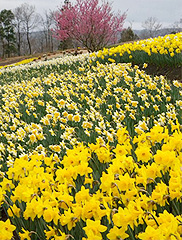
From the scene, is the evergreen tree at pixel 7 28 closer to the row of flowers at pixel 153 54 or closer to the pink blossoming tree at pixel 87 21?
the pink blossoming tree at pixel 87 21

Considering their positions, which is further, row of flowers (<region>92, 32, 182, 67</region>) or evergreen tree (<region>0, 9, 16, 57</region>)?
evergreen tree (<region>0, 9, 16, 57</region>)

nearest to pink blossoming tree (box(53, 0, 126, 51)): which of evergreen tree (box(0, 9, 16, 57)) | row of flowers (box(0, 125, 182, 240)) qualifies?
row of flowers (box(0, 125, 182, 240))

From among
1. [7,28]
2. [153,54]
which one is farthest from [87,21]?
[7,28]

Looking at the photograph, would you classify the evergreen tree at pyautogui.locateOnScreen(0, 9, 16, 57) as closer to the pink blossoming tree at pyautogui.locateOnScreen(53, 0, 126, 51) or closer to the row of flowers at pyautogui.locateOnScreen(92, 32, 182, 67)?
the pink blossoming tree at pyautogui.locateOnScreen(53, 0, 126, 51)

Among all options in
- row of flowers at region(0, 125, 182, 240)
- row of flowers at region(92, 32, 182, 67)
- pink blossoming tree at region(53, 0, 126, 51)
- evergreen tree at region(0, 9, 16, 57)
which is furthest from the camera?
evergreen tree at region(0, 9, 16, 57)

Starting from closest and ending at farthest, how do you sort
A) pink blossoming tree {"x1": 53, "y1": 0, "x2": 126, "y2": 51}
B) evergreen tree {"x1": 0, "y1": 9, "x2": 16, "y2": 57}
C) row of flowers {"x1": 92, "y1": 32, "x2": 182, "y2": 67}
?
1. row of flowers {"x1": 92, "y1": 32, "x2": 182, "y2": 67}
2. pink blossoming tree {"x1": 53, "y1": 0, "x2": 126, "y2": 51}
3. evergreen tree {"x1": 0, "y1": 9, "x2": 16, "y2": 57}

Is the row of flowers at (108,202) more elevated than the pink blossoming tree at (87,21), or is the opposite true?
the pink blossoming tree at (87,21)

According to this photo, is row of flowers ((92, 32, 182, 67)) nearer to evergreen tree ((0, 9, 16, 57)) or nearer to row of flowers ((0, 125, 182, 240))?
row of flowers ((0, 125, 182, 240))

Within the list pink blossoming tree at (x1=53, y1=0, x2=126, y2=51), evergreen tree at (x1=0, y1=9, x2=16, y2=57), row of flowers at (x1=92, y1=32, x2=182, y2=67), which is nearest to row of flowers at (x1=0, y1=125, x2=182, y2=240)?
row of flowers at (x1=92, y1=32, x2=182, y2=67)

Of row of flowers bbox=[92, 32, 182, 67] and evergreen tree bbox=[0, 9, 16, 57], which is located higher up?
evergreen tree bbox=[0, 9, 16, 57]

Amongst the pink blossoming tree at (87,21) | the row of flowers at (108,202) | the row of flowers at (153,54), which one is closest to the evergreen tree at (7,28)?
the pink blossoming tree at (87,21)

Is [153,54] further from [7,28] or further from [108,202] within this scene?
[7,28]

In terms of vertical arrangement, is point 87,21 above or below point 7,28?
→ below

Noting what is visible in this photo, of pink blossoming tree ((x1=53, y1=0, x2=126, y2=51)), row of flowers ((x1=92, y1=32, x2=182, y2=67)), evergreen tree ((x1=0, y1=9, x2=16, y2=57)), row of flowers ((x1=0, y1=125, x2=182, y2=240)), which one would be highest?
evergreen tree ((x1=0, y1=9, x2=16, y2=57))
